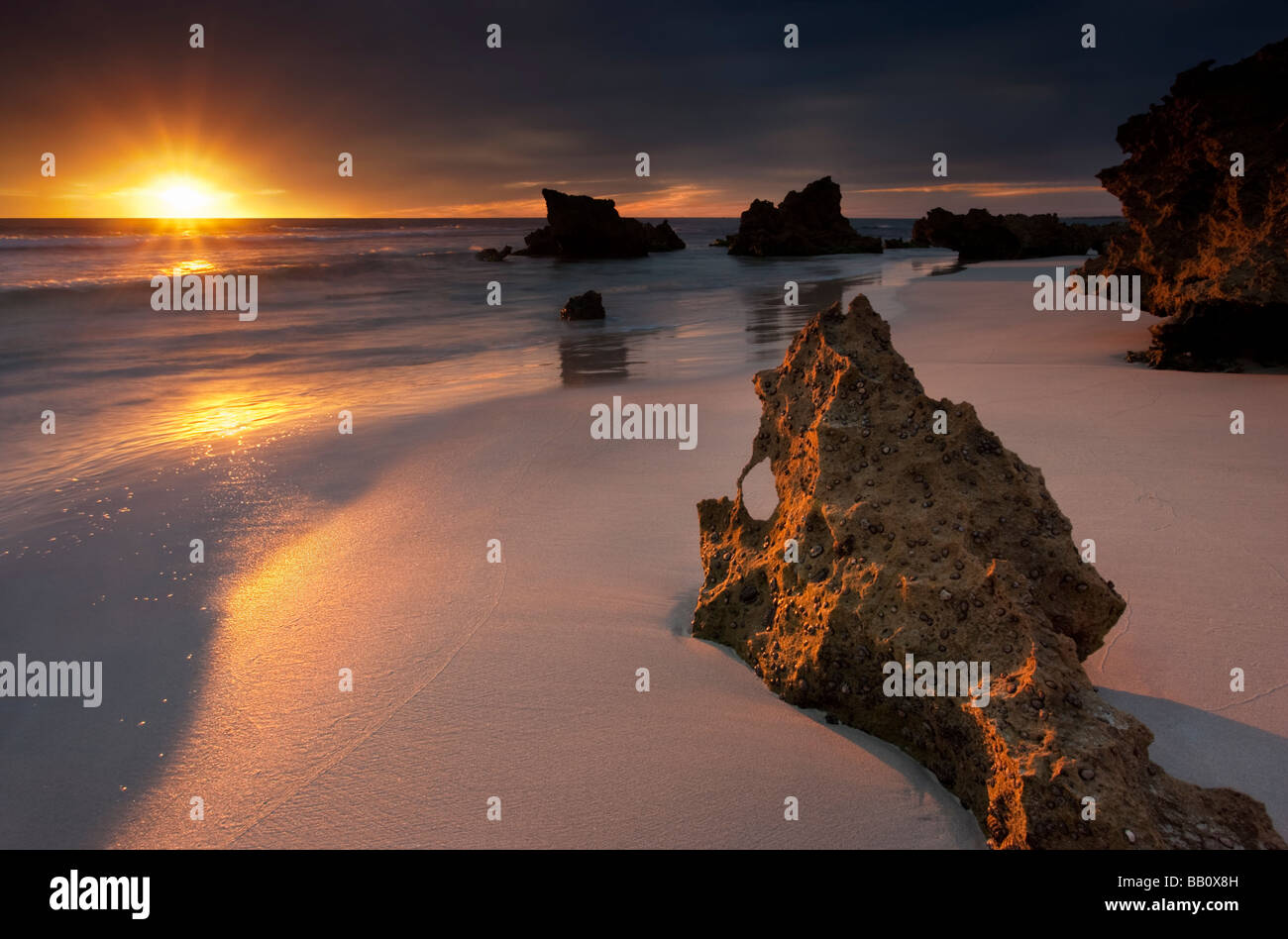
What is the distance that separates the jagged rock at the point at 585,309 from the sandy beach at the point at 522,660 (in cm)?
1254

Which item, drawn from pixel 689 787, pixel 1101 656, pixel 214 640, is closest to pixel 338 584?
pixel 214 640

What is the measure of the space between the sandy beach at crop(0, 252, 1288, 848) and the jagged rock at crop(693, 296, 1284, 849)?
7.3 inches

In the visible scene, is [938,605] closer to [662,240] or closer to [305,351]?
[305,351]

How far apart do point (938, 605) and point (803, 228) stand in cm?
5491

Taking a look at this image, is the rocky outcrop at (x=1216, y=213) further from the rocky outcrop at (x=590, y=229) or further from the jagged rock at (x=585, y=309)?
the rocky outcrop at (x=590, y=229)

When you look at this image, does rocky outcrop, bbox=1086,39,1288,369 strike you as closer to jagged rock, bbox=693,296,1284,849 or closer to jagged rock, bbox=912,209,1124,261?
jagged rock, bbox=693,296,1284,849

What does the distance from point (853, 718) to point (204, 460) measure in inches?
239

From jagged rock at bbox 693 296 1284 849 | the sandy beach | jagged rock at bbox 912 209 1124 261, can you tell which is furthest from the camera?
jagged rock at bbox 912 209 1124 261

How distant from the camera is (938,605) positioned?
8.71 feet

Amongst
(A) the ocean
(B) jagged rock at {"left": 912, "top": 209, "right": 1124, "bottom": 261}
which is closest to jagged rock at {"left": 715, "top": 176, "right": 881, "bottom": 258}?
(B) jagged rock at {"left": 912, "top": 209, "right": 1124, "bottom": 261}

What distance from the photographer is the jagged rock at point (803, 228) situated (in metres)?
52.6

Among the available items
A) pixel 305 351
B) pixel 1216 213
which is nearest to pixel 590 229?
pixel 305 351

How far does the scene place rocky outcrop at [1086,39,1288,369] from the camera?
28.5 feet

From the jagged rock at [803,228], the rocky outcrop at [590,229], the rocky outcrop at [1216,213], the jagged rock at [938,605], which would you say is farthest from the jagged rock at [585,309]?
the rocky outcrop at [590,229]
